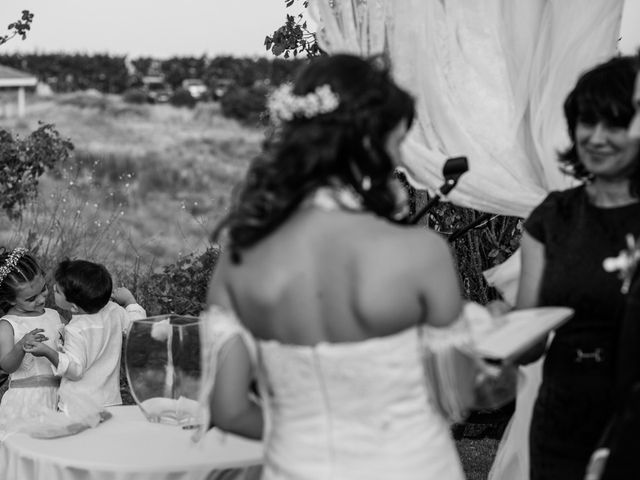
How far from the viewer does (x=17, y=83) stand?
21.8m

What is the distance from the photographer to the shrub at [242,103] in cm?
2186

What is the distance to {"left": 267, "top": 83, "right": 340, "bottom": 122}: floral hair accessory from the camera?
184 cm

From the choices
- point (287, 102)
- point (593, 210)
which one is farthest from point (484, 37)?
point (287, 102)

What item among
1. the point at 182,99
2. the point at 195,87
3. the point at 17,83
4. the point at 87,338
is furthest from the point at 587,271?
the point at 195,87

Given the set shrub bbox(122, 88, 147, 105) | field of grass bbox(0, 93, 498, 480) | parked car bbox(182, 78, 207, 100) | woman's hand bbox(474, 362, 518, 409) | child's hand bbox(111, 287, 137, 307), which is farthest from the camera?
parked car bbox(182, 78, 207, 100)

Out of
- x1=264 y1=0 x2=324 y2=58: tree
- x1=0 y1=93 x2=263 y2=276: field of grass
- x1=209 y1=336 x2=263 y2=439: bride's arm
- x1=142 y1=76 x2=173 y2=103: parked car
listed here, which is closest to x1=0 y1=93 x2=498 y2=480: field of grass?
x1=0 y1=93 x2=263 y2=276: field of grass

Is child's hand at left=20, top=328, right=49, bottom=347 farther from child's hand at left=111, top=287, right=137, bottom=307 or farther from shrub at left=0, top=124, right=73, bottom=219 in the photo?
shrub at left=0, top=124, right=73, bottom=219

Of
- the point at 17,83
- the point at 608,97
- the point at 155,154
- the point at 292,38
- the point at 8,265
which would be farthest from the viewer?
the point at 17,83

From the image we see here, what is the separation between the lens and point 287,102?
1.89 m

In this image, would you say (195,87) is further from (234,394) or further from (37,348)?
(234,394)

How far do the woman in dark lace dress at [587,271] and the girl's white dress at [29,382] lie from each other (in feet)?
7.84

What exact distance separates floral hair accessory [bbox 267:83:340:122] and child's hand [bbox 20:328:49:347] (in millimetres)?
2359

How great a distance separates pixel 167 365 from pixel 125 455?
0.29m

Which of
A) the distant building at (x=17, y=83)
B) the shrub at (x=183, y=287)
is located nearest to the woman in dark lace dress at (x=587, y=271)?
the shrub at (x=183, y=287)
